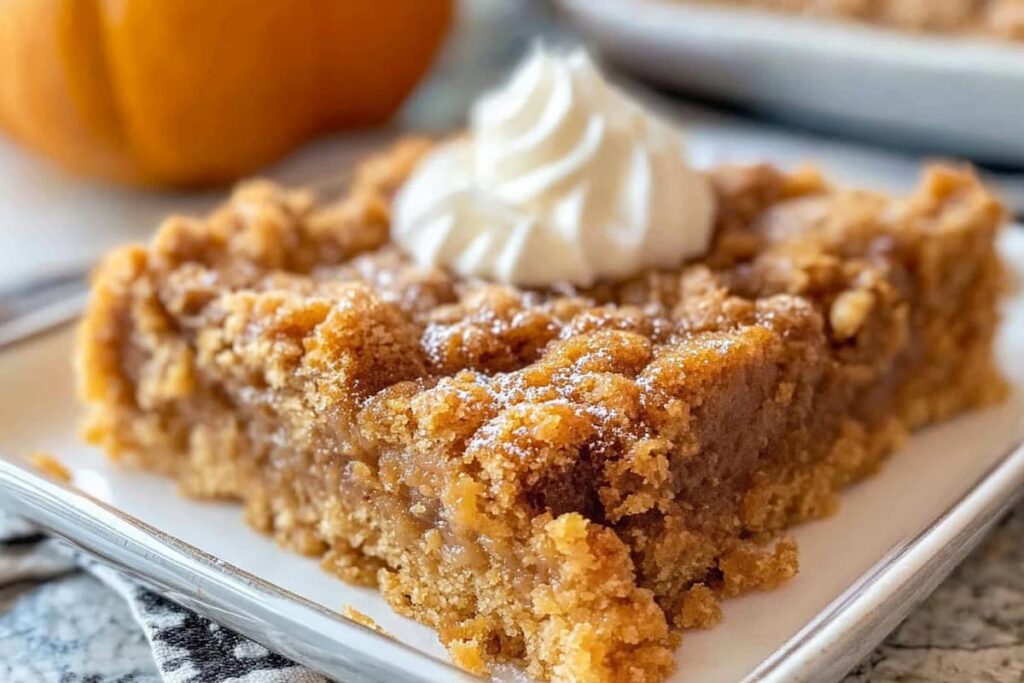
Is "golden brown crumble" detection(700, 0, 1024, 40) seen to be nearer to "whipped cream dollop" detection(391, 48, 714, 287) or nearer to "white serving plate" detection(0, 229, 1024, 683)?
"white serving plate" detection(0, 229, 1024, 683)

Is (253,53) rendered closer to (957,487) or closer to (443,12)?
(443,12)

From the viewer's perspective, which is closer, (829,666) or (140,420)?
(829,666)

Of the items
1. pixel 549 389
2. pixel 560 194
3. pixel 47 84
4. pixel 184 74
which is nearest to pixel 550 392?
pixel 549 389

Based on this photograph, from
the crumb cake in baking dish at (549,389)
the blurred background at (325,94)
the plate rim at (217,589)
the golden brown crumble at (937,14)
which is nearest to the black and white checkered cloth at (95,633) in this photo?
the plate rim at (217,589)

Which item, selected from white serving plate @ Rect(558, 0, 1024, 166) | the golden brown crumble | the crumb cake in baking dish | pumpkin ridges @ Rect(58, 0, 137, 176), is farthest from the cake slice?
the golden brown crumble

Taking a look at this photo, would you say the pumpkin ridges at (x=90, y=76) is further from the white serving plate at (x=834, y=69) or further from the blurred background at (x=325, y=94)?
the white serving plate at (x=834, y=69)

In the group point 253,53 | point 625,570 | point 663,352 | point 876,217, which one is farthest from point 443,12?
point 625,570
